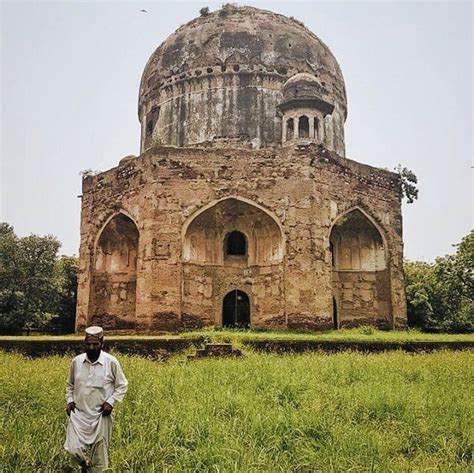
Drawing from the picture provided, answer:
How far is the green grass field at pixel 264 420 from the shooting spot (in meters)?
4.60

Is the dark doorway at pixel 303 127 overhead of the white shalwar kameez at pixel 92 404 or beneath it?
overhead

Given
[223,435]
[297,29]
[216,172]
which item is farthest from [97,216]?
[223,435]

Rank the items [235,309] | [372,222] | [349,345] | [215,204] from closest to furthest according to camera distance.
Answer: [349,345], [215,204], [235,309], [372,222]

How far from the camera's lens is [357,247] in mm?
17188

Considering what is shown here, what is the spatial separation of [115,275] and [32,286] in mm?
4296

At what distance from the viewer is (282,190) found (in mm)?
15125

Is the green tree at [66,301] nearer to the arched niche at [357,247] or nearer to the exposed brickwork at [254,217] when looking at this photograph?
the exposed brickwork at [254,217]

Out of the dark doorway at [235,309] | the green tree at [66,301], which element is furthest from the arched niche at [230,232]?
the green tree at [66,301]

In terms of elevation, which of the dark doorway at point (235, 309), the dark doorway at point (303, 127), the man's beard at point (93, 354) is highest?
the dark doorway at point (303, 127)

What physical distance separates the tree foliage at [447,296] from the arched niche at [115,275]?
9.16m

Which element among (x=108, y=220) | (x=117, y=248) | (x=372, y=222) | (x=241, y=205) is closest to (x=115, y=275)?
(x=117, y=248)

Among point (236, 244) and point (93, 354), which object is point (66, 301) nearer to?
point (236, 244)

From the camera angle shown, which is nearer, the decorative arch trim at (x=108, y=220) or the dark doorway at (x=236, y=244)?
the decorative arch trim at (x=108, y=220)

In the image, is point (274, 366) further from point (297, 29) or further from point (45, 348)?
point (297, 29)
